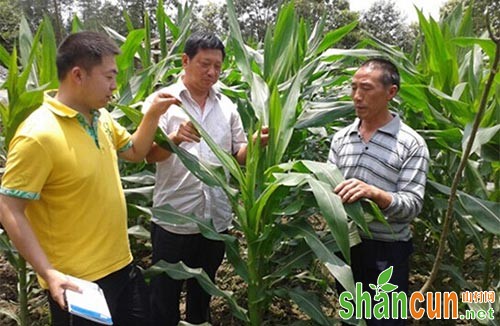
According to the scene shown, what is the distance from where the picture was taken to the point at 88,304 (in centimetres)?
115

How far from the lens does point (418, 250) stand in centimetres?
243

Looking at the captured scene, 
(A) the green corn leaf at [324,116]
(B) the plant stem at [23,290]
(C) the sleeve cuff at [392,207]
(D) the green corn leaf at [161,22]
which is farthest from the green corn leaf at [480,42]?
(B) the plant stem at [23,290]

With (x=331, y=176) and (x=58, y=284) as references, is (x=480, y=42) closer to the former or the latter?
(x=331, y=176)

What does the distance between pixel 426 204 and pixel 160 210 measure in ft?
3.74

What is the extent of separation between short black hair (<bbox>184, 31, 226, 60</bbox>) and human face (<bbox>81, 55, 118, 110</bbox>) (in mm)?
490

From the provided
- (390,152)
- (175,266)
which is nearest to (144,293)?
(175,266)

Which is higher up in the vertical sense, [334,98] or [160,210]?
[334,98]

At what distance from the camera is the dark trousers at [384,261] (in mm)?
1688

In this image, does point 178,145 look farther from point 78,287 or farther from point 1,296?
point 1,296

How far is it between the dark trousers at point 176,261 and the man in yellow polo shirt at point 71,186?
36 centimetres

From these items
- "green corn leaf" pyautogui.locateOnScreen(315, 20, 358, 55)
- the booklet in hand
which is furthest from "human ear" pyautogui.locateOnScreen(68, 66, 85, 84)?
"green corn leaf" pyautogui.locateOnScreen(315, 20, 358, 55)

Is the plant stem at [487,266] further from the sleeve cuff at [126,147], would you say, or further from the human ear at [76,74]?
the human ear at [76,74]

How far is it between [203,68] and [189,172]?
386mm

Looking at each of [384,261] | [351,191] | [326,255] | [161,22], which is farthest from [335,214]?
[161,22]
